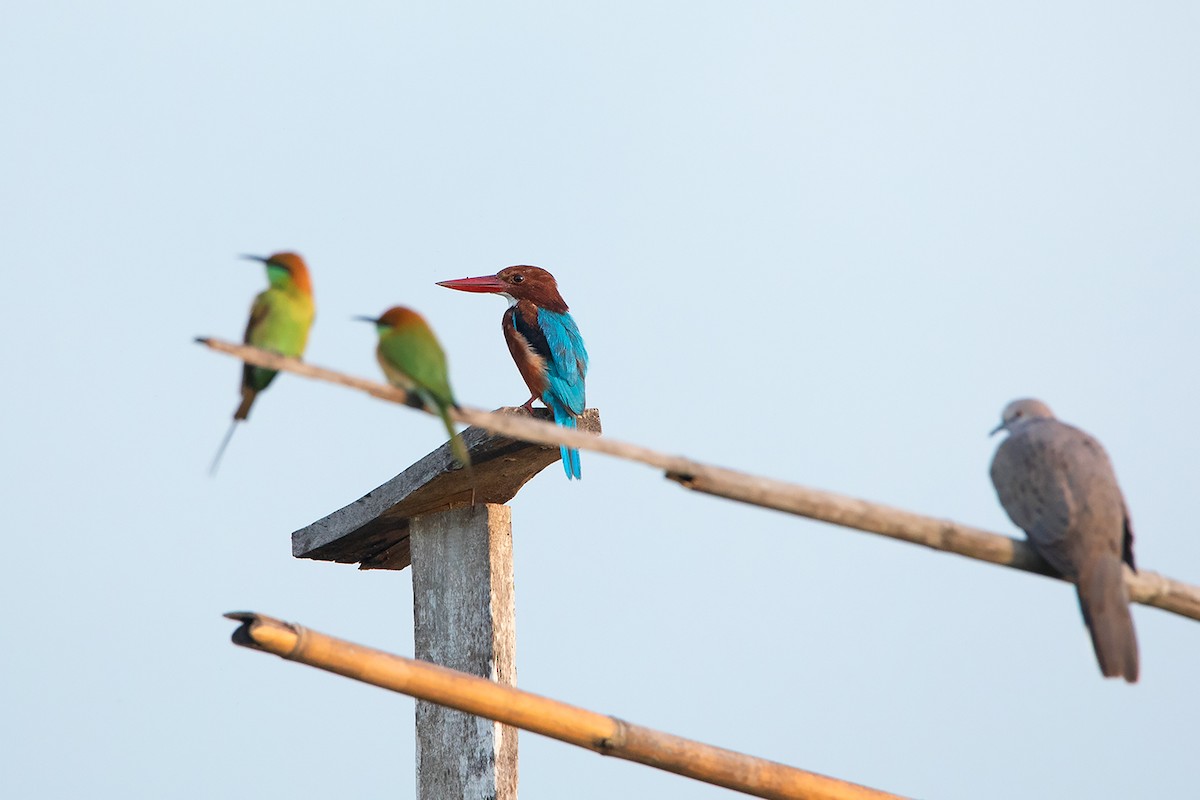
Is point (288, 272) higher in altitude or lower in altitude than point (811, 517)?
higher

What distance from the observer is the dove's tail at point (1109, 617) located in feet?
12.5

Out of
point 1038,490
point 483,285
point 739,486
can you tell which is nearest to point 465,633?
point 1038,490

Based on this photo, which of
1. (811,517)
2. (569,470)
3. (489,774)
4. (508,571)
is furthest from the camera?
(569,470)

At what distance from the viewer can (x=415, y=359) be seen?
352cm

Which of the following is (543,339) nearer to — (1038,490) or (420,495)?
(420,495)

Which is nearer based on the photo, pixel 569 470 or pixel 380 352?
pixel 380 352

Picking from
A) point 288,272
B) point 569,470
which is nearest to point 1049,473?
point 288,272

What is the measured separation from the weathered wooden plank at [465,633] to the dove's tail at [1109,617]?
213cm

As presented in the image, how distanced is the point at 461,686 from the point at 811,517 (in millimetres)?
1099

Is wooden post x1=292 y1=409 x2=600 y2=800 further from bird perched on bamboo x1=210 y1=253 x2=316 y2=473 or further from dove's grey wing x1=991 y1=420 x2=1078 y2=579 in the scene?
dove's grey wing x1=991 y1=420 x2=1078 y2=579

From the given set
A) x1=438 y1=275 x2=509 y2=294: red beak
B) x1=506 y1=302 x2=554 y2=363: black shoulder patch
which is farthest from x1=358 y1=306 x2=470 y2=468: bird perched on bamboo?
x1=438 y1=275 x2=509 y2=294: red beak

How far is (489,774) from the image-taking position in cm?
518

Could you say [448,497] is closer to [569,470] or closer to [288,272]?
[569,470]

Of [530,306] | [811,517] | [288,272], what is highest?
[530,306]
